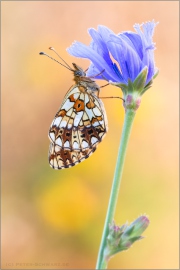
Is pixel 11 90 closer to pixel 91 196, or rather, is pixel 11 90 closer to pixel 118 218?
pixel 91 196

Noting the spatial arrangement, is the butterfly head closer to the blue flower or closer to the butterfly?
the butterfly

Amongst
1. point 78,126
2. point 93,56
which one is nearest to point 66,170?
point 78,126

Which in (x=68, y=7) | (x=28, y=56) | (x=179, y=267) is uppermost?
(x=68, y=7)

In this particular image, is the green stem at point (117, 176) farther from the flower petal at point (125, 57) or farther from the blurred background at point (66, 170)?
the blurred background at point (66, 170)

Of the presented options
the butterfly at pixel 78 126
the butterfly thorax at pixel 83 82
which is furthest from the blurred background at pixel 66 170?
the butterfly thorax at pixel 83 82

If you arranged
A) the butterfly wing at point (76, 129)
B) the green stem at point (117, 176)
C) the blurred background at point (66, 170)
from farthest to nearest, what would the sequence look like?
1. the blurred background at point (66, 170)
2. the butterfly wing at point (76, 129)
3. the green stem at point (117, 176)

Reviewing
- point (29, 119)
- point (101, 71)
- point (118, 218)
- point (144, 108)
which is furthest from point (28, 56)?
point (101, 71)
